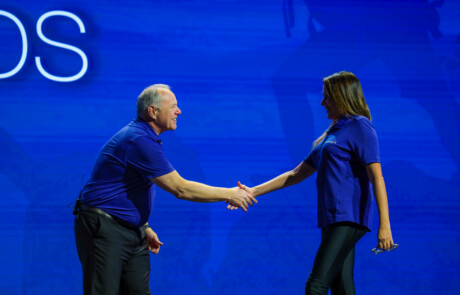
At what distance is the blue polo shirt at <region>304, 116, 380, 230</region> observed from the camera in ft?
8.25

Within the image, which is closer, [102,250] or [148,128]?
[102,250]

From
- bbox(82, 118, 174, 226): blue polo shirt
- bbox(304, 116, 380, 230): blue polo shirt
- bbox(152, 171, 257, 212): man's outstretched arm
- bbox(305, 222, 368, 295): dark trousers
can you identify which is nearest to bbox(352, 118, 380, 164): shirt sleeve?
bbox(304, 116, 380, 230): blue polo shirt

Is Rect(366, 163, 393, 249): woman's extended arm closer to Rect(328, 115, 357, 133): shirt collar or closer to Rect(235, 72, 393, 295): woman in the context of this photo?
Rect(235, 72, 393, 295): woman

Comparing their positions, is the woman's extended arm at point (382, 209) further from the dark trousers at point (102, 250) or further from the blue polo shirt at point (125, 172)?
the dark trousers at point (102, 250)

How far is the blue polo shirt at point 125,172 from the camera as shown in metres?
2.66

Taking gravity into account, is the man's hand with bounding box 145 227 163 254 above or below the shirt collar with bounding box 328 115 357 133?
below

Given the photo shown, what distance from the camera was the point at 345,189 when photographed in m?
2.53

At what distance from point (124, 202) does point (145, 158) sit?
0.80ft

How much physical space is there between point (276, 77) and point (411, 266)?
66.0 inches

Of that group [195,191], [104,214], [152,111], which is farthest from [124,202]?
[152,111]

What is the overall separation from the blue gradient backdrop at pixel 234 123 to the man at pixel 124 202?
3.03 feet

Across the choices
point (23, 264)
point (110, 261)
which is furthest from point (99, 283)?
point (23, 264)

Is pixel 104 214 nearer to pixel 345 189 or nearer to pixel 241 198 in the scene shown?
pixel 241 198

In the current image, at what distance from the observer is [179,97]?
12.3 ft
